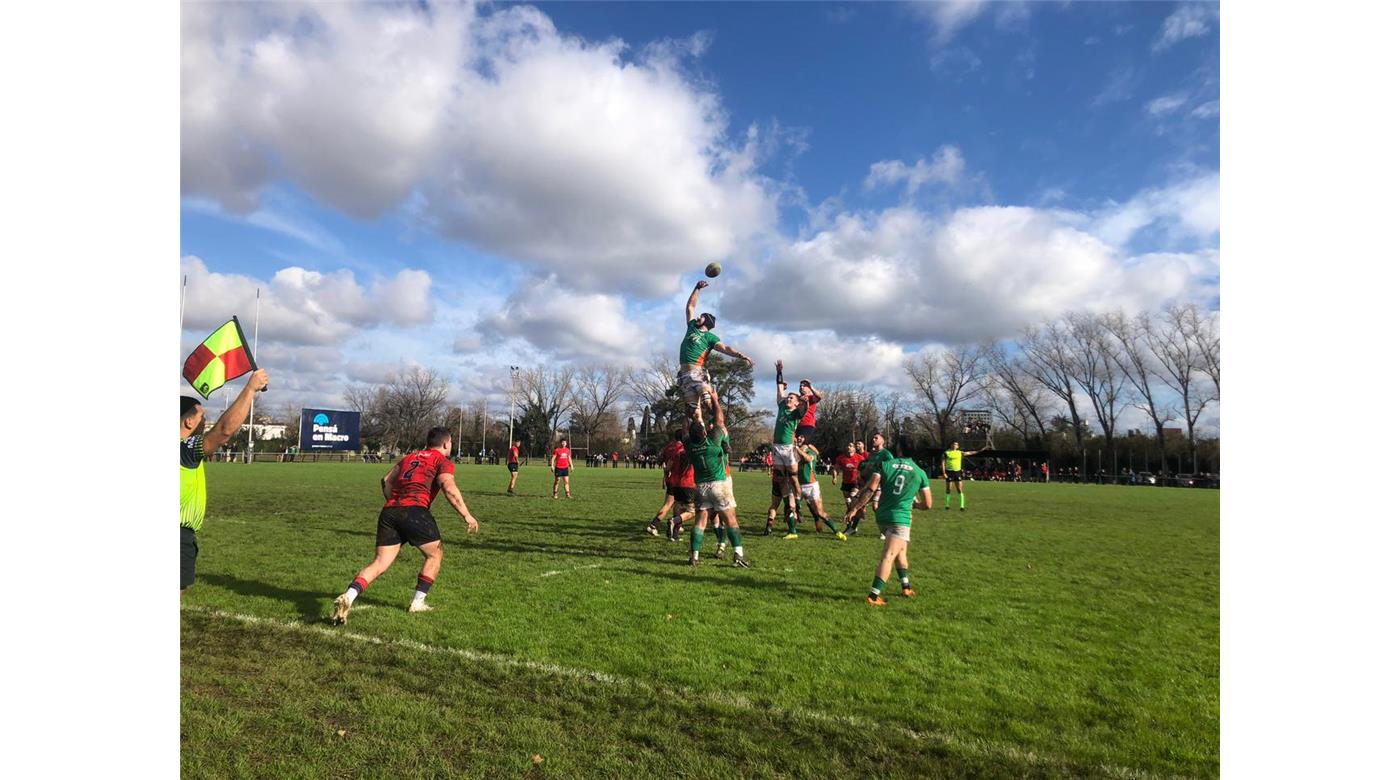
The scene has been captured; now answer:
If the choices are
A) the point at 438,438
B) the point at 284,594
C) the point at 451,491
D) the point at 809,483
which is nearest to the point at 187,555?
the point at 451,491

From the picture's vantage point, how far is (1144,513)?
22625 mm

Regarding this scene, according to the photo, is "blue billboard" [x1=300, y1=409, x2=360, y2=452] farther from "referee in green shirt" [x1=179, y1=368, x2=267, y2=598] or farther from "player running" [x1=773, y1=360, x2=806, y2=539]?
"referee in green shirt" [x1=179, y1=368, x2=267, y2=598]

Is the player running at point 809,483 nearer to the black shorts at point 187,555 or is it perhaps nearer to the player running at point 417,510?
the player running at point 417,510

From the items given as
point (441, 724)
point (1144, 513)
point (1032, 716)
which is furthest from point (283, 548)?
point (1144, 513)

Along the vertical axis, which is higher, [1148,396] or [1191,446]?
[1148,396]

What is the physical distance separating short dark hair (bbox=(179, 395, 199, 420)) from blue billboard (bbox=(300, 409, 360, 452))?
75.1 m

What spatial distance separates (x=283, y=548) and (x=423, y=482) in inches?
228

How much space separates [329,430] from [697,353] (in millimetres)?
74705

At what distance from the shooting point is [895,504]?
26.5 feet

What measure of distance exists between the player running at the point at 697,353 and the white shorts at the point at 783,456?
425cm

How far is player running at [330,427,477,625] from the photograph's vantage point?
7184 mm

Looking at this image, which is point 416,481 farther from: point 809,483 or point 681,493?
point 809,483

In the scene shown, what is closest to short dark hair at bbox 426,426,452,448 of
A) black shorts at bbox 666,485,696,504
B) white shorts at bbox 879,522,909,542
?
white shorts at bbox 879,522,909,542

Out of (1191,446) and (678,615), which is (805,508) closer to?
(678,615)
